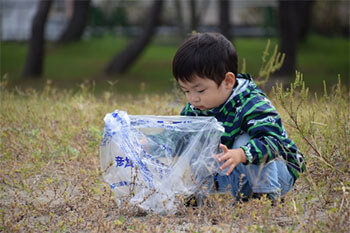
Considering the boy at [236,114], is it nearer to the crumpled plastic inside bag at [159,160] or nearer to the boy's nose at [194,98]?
the boy's nose at [194,98]

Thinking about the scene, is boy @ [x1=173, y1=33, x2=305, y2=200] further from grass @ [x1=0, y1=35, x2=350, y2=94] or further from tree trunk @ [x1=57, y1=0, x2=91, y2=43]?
tree trunk @ [x1=57, y1=0, x2=91, y2=43]

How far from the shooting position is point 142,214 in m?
2.99

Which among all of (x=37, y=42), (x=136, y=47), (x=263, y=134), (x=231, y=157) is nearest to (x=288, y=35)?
(x=136, y=47)

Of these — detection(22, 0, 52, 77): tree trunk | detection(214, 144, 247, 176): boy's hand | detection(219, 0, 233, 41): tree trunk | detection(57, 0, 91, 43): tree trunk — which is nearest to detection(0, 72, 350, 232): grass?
detection(214, 144, 247, 176): boy's hand

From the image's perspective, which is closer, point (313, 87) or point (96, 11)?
point (313, 87)

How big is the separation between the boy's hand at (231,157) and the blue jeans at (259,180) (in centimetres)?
12

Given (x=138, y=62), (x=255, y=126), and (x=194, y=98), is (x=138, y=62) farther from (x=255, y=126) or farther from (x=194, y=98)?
(x=255, y=126)

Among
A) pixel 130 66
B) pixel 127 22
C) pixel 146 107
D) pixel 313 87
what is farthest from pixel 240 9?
pixel 146 107

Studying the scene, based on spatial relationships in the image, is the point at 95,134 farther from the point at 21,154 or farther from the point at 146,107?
the point at 146,107

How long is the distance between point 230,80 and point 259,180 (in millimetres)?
522

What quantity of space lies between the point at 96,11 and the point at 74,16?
3.43 metres

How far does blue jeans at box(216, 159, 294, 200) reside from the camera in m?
2.92

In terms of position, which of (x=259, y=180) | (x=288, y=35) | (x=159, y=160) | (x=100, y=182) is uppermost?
(x=159, y=160)

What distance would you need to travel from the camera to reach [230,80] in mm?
3027
